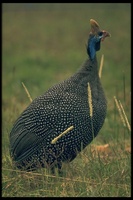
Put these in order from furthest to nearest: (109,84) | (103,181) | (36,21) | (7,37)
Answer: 1. (36,21)
2. (7,37)
3. (109,84)
4. (103,181)

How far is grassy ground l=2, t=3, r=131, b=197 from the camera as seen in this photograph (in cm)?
377

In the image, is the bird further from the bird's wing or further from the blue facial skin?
the blue facial skin

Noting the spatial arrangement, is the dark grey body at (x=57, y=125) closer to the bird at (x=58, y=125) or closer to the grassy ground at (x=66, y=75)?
the bird at (x=58, y=125)

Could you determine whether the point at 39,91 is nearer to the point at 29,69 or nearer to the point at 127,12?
the point at 29,69

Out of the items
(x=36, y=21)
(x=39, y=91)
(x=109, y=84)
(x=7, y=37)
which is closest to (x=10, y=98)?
(x=39, y=91)

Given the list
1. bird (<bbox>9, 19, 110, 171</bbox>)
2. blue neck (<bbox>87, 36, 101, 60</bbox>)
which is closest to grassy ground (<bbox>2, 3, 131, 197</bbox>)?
bird (<bbox>9, 19, 110, 171</bbox>)

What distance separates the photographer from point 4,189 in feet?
12.5

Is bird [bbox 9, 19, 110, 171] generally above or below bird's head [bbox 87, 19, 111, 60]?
below

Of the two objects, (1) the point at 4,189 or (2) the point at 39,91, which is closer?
(1) the point at 4,189

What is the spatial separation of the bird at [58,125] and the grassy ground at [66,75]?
109mm

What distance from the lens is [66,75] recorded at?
31.0 ft

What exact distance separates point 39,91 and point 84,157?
424cm

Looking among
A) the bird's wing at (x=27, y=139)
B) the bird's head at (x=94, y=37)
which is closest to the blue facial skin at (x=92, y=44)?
the bird's head at (x=94, y=37)

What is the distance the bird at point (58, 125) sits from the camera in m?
4.08
